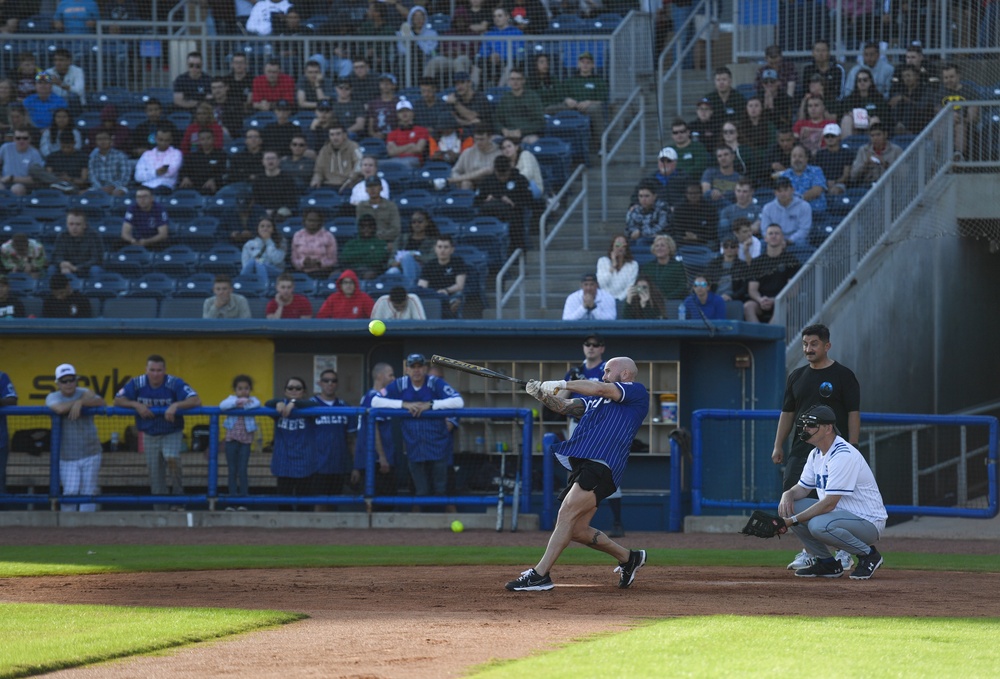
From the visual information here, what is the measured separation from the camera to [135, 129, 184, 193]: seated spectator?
18703 millimetres

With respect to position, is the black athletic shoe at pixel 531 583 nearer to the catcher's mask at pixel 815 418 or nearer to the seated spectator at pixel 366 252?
the catcher's mask at pixel 815 418

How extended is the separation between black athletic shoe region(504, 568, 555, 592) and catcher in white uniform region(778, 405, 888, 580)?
1843 millimetres

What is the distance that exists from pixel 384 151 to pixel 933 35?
7.51 meters

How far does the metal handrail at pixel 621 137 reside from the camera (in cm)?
1769

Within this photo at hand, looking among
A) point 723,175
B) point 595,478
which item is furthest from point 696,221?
point 595,478

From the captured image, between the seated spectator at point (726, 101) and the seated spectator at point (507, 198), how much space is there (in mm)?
2630

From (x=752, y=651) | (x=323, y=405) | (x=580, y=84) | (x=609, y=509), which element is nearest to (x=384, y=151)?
(x=580, y=84)

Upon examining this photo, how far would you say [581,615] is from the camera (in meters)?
7.84

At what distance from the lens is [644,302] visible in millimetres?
14633

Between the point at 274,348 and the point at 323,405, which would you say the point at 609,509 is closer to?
the point at 323,405

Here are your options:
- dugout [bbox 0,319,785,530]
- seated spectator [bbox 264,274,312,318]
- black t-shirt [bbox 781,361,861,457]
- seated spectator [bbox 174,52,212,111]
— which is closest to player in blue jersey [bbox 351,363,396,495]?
dugout [bbox 0,319,785,530]

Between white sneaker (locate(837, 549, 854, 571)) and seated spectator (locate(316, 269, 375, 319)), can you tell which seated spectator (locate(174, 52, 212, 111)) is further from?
white sneaker (locate(837, 549, 854, 571))

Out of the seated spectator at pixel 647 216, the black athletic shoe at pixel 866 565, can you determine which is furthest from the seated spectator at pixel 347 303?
the black athletic shoe at pixel 866 565

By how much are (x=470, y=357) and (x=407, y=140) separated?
4813 millimetres
